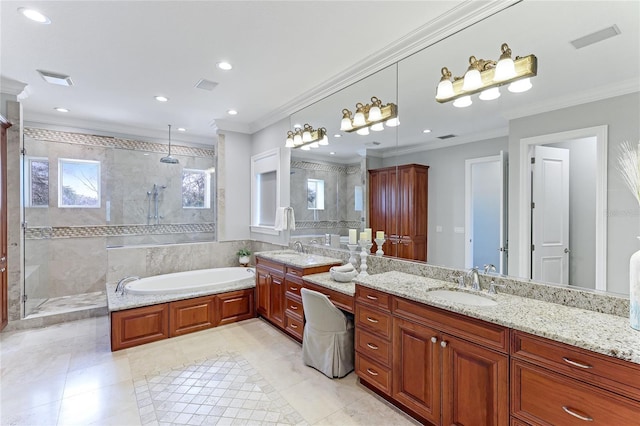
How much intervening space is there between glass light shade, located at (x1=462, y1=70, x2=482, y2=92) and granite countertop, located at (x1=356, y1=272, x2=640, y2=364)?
1.43 meters

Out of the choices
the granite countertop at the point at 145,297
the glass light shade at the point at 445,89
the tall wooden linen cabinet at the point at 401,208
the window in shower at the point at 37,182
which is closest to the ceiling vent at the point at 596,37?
the glass light shade at the point at 445,89

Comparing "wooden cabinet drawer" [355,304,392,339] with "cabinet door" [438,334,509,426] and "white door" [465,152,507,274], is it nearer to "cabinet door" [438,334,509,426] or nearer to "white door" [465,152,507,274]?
"cabinet door" [438,334,509,426]

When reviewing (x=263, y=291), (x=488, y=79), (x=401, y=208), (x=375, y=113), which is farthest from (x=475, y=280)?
(x=263, y=291)

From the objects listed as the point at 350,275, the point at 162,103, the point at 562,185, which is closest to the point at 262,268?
the point at 350,275

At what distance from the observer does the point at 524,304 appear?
5.97 ft

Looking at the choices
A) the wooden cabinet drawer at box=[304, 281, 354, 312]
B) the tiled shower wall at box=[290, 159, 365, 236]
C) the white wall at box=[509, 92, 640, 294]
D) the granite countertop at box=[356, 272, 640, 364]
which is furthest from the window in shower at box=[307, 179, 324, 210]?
the white wall at box=[509, 92, 640, 294]

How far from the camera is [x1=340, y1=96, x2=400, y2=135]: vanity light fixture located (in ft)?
9.59

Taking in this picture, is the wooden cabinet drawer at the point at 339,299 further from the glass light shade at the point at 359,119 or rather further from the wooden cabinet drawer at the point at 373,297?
the glass light shade at the point at 359,119

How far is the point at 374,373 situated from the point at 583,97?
7.45ft

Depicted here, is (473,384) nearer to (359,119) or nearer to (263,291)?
(359,119)

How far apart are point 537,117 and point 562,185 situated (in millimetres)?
470

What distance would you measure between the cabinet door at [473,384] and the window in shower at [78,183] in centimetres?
552

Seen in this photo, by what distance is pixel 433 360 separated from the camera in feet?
6.25

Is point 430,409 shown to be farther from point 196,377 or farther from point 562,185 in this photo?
point 196,377
